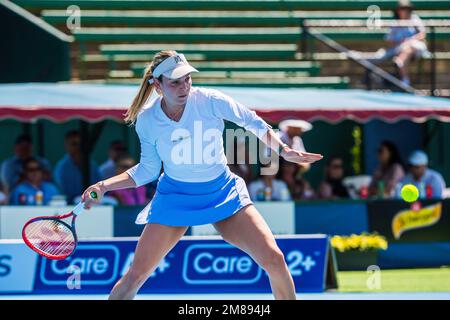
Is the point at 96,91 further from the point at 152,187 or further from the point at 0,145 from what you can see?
the point at 0,145

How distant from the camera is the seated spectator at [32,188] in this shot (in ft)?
41.7

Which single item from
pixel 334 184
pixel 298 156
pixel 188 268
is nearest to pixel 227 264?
pixel 188 268

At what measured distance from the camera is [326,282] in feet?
36.5

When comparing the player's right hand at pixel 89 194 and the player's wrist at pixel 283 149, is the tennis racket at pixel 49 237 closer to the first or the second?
the player's right hand at pixel 89 194

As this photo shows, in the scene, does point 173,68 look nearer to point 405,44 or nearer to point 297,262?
point 297,262

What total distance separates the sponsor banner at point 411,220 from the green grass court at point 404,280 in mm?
408

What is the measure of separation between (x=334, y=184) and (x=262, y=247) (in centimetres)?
737

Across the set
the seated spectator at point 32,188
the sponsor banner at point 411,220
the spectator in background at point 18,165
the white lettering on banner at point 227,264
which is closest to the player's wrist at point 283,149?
the white lettering on banner at point 227,264

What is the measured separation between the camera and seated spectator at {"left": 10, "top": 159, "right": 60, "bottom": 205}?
1270cm

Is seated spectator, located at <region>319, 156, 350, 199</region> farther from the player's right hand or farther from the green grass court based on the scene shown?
the player's right hand

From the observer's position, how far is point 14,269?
10.6 meters

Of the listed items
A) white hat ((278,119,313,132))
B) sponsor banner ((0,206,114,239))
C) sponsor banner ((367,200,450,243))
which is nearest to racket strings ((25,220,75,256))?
sponsor banner ((0,206,114,239))
